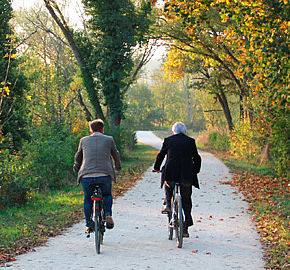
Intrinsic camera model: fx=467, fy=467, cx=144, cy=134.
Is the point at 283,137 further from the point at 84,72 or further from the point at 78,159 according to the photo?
the point at 84,72

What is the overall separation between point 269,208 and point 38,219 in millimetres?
5226

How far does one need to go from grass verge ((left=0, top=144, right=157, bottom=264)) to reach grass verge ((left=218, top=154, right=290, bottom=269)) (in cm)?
366

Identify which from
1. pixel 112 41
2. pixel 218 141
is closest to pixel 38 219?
pixel 112 41

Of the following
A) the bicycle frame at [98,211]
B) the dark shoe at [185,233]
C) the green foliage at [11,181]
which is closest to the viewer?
the bicycle frame at [98,211]

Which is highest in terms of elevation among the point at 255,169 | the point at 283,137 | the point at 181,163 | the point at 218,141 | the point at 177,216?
the point at 283,137

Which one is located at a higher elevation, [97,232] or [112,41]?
[112,41]

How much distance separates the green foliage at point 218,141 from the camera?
34031 mm

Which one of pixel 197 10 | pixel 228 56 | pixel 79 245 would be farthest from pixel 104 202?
pixel 228 56

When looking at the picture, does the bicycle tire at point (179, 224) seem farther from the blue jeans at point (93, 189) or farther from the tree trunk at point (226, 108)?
the tree trunk at point (226, 108)

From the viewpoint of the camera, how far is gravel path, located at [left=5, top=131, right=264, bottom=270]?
620 cm

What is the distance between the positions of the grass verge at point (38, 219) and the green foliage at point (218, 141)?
2031cm

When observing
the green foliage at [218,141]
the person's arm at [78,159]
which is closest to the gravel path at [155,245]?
the person's arm at [78,159]

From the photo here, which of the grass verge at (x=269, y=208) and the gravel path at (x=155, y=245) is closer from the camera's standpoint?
the gravel path at (x=155, y=245)

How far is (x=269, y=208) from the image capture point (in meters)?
10.8
